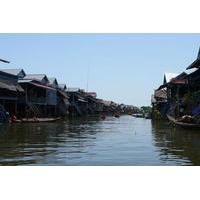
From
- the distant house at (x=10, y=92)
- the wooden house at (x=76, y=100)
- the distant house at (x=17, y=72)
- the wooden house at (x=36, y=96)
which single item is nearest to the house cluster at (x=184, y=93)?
the wooden house at (x=36, y=96)

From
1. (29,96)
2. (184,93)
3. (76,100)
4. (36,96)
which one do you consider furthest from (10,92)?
(76,100)

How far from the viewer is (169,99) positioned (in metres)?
61.3

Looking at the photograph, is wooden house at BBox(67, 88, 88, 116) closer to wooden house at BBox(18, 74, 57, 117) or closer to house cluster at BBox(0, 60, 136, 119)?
house cluster at BBox(0, 60, 136, 119)

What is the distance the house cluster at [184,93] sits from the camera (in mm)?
36594

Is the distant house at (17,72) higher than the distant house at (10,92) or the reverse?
higher

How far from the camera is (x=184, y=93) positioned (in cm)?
5519

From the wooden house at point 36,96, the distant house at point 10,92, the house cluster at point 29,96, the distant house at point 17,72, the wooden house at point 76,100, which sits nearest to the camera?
the distant house at point 10,92

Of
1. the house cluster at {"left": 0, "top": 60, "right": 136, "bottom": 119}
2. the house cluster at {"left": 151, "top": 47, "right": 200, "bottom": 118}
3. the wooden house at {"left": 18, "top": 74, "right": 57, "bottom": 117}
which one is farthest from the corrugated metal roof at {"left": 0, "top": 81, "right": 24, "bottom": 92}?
the house cluster at {"left": 151, "top": 47, "right": 200, "bottom": 118}

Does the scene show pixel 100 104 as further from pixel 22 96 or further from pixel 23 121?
pixel 23 121

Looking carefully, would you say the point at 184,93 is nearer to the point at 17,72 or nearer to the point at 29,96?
the point at 29,96

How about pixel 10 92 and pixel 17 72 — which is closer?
pixel 10 92

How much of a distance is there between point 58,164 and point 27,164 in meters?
1.00

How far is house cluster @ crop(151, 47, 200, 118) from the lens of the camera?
36.6 m

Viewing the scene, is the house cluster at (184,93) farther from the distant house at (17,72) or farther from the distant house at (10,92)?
the distant house at (17,72)
